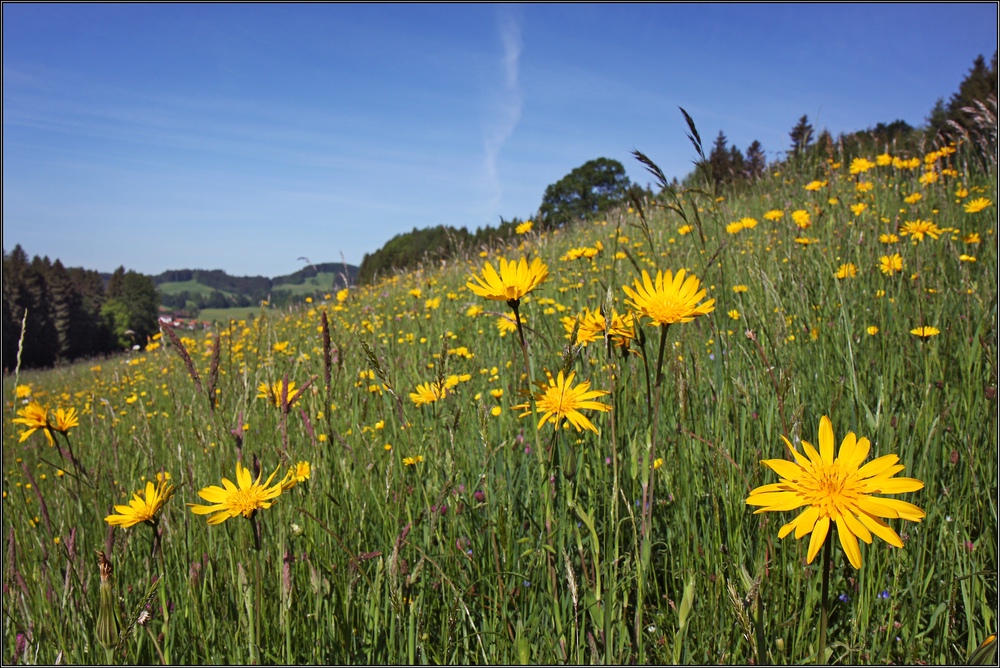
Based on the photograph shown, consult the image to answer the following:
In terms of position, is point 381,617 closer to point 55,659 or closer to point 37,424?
point 55,659

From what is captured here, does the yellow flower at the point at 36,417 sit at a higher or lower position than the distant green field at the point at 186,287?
lower

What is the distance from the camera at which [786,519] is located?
56.7 inches

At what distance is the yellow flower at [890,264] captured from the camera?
279cm

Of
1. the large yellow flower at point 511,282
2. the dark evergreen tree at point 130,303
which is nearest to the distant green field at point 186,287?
the dark evergreen tree at point 130,303

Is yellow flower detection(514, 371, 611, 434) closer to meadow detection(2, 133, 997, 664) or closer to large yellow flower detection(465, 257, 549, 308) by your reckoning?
meadow detection(2, 133, 997, 664)

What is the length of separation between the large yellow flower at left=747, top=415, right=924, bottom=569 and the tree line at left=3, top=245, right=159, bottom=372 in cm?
4777

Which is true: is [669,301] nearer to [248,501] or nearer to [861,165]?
[248,501]

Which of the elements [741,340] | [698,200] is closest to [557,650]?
[741,340]

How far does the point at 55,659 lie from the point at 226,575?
0.53 metres

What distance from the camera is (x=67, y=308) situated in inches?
2180

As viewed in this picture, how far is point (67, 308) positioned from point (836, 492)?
234 ft

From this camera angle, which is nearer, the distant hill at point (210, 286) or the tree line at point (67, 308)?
the tree line at point (67, 308)

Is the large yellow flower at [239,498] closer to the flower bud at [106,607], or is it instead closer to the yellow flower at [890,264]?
the flower bud at [106,607]

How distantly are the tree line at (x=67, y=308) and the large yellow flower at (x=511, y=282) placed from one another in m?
47.1
